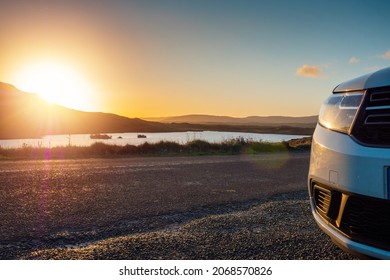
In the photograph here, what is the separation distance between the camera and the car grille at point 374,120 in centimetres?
214

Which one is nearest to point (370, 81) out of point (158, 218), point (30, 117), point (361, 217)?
point (361, 217)

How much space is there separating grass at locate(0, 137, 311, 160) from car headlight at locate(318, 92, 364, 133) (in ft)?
42.8

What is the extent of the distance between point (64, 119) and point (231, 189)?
23529 mm

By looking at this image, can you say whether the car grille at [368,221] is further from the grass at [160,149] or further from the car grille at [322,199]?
the grass at [160,149]

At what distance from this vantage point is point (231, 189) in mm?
6547

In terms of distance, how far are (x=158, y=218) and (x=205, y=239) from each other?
113cm

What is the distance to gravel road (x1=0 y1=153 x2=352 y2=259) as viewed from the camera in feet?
10.6

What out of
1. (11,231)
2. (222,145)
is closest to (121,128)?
(222,145)

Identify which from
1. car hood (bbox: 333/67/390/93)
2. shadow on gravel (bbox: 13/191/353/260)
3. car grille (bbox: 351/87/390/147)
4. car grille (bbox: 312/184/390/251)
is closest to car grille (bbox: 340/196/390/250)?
car grille (bbox: 312/184/390/251)

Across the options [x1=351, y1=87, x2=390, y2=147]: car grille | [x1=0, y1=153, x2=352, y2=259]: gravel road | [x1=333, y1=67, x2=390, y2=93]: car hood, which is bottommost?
[x1=0, y1=153, x2=352, y2=259]: gravel road

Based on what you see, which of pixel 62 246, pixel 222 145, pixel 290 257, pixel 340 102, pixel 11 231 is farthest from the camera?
pixel 222 145

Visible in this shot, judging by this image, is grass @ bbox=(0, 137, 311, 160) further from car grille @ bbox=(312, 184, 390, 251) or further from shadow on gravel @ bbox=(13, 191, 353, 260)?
car grille @ bbox=(312, 184, 390, 251)

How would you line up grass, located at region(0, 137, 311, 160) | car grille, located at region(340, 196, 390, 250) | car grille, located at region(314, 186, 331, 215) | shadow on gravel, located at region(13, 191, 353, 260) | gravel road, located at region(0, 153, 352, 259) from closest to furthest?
car grille, located at region(340, 196, 390, 250) → car grille, located at region(314, 186, 331, 215) → shadow on gravel, located at region(13, 191, 353, 260) → gravel road, located at region(0, 153, 352, 259) → grass, located at region(0, 137, 311, 160)
